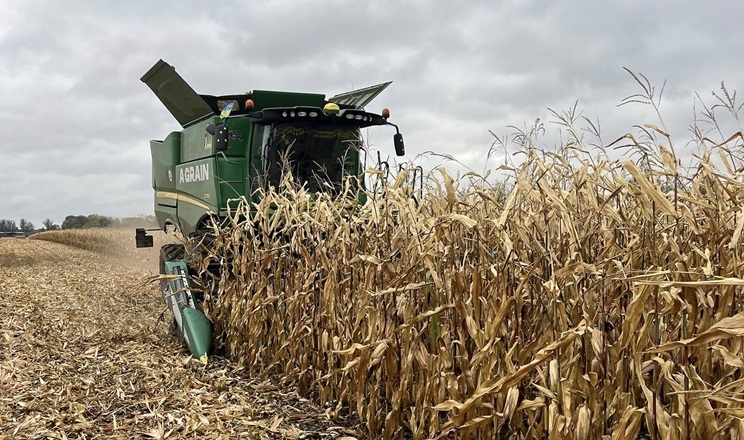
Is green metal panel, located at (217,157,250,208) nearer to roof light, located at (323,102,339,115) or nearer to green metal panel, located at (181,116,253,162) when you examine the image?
green metal panel, located at (181,116,253,162)

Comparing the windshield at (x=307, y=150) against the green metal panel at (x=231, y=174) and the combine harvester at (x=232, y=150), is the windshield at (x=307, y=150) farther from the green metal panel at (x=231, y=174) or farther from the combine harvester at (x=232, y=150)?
the green metal panel at (x=231, y=174)

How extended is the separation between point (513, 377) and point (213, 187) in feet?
17.1

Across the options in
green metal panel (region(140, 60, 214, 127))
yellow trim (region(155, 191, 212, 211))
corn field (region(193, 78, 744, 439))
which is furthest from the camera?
green metal panel (region(140, 60, 214, 127))

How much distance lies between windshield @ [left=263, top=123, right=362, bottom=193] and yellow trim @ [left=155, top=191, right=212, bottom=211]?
38.7 inches

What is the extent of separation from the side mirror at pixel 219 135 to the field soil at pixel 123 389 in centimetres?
166

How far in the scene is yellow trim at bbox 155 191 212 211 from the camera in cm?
721

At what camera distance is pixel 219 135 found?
20.8 feet

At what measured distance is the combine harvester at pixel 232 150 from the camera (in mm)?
5543

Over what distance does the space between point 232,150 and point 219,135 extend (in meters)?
0.50

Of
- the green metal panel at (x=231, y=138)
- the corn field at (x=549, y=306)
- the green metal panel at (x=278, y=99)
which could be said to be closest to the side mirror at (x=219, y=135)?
the green metal panel at (x=231, y=138)

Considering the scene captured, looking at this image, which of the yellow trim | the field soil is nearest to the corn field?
the field soil

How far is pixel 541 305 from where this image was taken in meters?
2.47

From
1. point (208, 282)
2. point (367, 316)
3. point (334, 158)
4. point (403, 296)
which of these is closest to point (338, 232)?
point (367, 316)

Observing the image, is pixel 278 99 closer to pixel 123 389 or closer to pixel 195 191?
pixel 195 191
